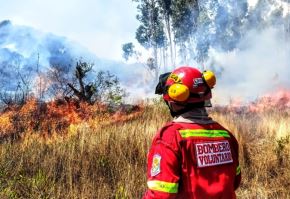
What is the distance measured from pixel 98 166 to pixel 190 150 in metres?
3.70

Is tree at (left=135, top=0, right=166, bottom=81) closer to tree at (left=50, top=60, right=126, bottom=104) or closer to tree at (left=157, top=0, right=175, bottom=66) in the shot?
tree at (left=157, top=0, right=175, bottom=66)

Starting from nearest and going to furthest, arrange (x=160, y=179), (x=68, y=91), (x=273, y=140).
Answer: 1. (x=160, y=179)
2. (x=273, y=140)
3. (x=68, y=91)

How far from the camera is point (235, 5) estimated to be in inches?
1442

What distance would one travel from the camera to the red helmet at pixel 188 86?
8.50 ft

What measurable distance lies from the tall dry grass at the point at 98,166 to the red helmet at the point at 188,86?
2.66 metres

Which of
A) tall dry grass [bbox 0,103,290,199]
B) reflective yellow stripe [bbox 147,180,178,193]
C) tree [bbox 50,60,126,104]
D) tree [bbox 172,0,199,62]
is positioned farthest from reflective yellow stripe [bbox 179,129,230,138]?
tree [bbox 172,0,199,62]

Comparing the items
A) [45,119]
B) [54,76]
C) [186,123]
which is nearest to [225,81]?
[54,76]

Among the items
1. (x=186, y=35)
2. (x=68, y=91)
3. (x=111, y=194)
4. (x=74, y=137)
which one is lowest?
(x=111, y=194)

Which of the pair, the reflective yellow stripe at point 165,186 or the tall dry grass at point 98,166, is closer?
the reflective yellow stripe at point 165,186

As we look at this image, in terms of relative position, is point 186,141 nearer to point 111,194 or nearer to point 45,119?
point 111,194

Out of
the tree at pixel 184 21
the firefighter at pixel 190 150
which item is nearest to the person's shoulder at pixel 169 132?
the firefighter at pixel 190 150

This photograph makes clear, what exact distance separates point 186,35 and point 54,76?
67.0 feet

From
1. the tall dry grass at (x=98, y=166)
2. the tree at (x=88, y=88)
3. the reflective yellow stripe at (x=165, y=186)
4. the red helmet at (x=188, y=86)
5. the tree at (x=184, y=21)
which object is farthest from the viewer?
the tree at (x=184, y=21)

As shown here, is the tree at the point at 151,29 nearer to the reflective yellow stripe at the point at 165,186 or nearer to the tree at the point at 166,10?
the tree at the point at 166,10
